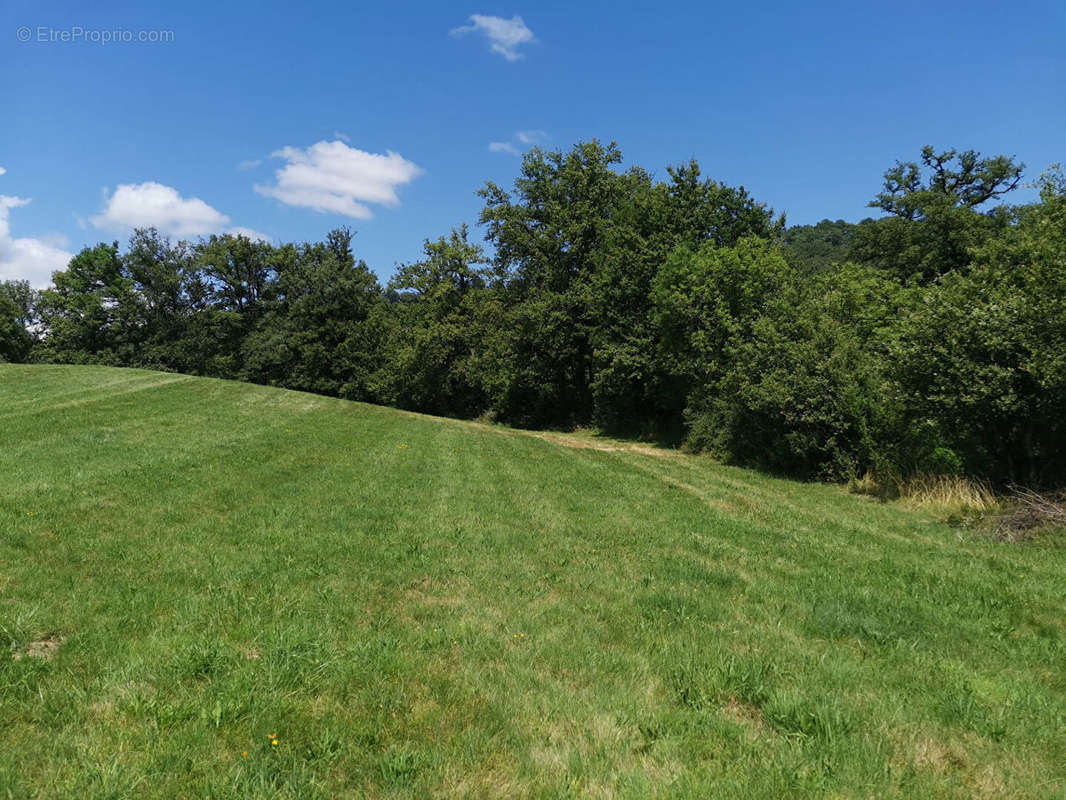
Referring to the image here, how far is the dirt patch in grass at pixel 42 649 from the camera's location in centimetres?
407

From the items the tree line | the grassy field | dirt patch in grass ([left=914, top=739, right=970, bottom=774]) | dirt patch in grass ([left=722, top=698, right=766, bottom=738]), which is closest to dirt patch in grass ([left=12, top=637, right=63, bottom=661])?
the grassy field

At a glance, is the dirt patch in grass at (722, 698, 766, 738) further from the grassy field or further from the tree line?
the tree line

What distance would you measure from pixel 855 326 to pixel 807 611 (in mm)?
16469

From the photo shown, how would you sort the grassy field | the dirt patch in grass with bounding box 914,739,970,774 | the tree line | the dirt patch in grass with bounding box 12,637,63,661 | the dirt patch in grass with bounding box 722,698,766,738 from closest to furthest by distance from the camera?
1. the grassy field
2. the dirt patch in grass with bounding box 914,739,970,774
3. the dirt patch in grass with bounding box 722,698,766,738
4. the dirt patch in grass with bounding box 12,637,63,661
5. the tree line

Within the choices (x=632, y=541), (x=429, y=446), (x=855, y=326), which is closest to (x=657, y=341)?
(x=855, y=326)

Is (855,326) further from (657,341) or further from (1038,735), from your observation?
(1038,735)

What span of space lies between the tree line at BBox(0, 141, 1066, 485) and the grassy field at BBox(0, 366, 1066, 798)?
4.34m

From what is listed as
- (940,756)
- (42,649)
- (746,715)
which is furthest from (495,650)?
(42,649)

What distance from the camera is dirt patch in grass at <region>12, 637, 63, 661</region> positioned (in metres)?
4.07

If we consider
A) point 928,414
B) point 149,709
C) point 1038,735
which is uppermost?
point 928,414

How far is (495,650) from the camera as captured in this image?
456 centimetres

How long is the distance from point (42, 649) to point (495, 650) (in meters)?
3.33

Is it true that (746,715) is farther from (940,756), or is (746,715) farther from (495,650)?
(495,650)

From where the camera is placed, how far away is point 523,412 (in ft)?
135
